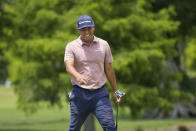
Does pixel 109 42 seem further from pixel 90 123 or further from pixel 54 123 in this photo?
pixel 54 123

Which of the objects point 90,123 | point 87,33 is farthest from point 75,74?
point 90,123

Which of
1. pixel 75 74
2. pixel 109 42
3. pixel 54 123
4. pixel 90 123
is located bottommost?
pixel 54 123

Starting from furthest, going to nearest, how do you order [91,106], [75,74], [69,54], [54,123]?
[54,123] → [91,106] → [69,54] → [75,74]

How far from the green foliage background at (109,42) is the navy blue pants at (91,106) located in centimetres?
840

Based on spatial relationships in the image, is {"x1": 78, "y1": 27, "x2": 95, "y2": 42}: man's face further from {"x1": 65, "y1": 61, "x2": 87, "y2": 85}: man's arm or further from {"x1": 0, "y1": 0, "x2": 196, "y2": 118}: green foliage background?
{"x1": 0, "y1": 0, "x2": 196, "y2": 118}: green foliage background

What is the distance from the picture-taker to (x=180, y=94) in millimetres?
18438

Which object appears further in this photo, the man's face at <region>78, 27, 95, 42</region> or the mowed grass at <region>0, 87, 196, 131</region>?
the mowed grass at <region>0, 87, 196, 131</region>

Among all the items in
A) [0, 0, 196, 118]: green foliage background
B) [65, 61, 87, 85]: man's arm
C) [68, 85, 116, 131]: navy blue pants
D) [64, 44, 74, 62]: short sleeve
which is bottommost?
[0, 0, 196, 118]: green foliage background

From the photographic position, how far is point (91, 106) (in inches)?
259

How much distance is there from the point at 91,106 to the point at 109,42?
31.5 feet

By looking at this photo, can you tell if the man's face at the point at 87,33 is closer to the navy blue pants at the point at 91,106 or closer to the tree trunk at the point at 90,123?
the navy blue pants at the point at 91,106

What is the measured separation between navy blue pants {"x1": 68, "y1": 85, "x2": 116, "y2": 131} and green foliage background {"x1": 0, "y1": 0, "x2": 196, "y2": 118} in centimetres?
840

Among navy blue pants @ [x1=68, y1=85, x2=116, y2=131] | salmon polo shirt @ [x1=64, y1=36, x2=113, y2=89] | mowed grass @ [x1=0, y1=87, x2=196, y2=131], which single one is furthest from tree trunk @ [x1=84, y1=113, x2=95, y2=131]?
salmon polo shirt @ [x1=64, y1=36, x2=113, y2=89]

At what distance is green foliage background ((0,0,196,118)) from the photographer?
15688mm
